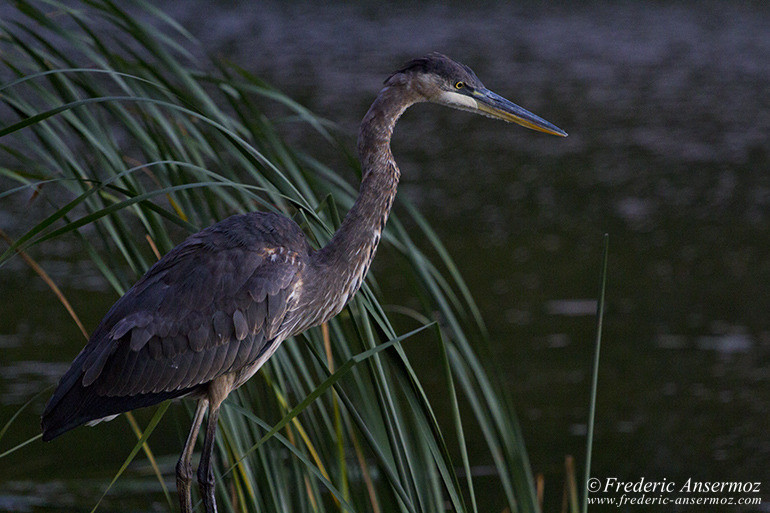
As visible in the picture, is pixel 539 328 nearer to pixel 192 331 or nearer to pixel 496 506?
pixel 496 506

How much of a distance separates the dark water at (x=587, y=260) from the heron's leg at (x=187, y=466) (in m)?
1.16

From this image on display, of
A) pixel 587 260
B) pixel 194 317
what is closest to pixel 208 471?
pixel 194 317

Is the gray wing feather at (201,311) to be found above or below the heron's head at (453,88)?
below

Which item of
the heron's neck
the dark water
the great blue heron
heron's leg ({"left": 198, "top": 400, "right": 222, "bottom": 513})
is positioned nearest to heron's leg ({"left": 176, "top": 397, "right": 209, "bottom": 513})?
heron's leg ({"left": 198, "top": 400, "right": 222, "bottom": 513})

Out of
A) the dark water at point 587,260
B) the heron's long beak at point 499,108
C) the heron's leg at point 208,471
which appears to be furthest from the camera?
the dark water at point 587,260

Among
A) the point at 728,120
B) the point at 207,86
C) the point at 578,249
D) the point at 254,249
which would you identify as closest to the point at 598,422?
the point at 578,249

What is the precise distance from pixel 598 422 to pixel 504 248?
3.12m

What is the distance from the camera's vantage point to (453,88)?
9.29 ft

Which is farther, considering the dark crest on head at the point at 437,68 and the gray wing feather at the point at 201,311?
the dark crest on head at the point at 437,68

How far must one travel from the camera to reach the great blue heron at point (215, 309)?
259cm

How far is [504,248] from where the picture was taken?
30.9ft

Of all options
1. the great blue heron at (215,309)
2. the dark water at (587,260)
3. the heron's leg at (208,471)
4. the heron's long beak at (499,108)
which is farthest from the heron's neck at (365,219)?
the dark water at (587,260)

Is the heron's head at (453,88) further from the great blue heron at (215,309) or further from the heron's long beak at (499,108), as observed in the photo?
the great blue heron at (215,309)

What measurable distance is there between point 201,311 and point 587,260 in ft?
22.2
